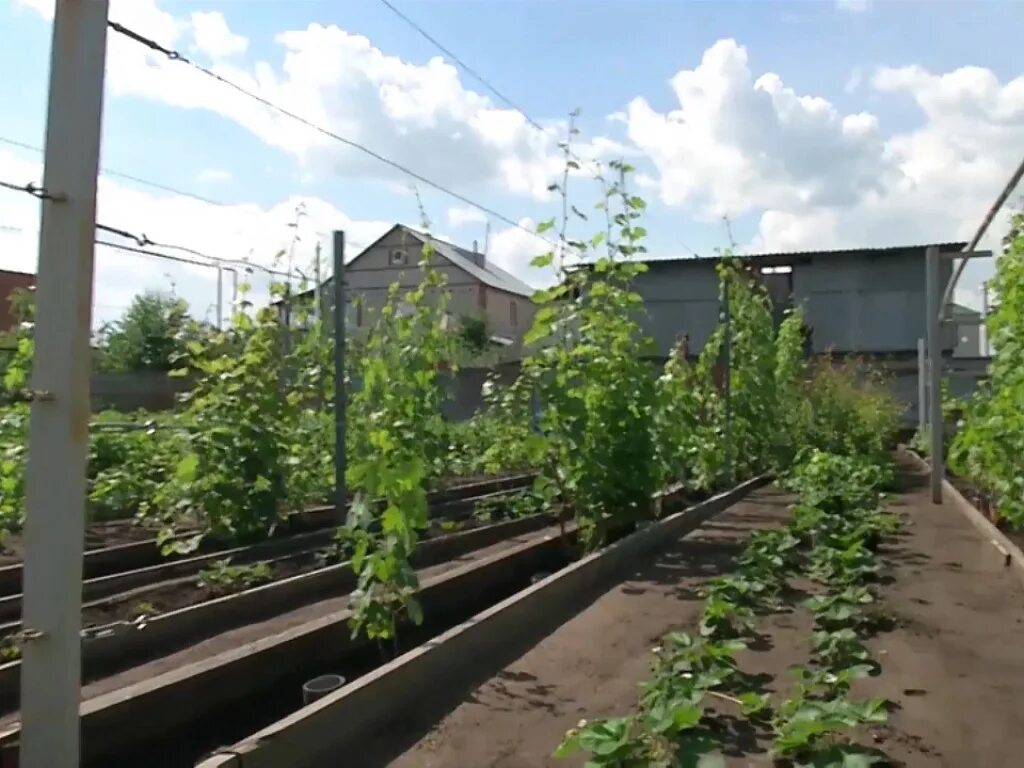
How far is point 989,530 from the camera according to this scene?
29.2ft

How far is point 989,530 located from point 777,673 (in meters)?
5.18

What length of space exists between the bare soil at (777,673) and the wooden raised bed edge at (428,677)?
0.15m

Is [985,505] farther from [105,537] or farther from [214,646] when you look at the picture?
[105,537]

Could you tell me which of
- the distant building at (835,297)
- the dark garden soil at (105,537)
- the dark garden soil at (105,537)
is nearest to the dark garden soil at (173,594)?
the dark garden soil at (105,537)

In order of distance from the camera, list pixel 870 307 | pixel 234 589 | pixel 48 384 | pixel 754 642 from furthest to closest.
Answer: pixel 870 307 < pixel 234 589 < pixel 754 642 < pixel 48 384

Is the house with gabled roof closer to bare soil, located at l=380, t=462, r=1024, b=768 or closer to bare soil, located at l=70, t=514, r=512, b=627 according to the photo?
bare soil, located at l=70, t=514, r=512, b=627

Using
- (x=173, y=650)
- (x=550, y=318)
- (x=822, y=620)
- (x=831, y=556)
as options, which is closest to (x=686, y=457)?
(x=550, y=318)

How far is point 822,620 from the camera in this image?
5344 millimetres

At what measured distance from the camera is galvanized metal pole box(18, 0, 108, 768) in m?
2.42

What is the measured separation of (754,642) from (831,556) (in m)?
1.95

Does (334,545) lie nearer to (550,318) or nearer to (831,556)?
(550,318)

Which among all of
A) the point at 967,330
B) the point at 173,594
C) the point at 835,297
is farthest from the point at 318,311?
the point at 835,297

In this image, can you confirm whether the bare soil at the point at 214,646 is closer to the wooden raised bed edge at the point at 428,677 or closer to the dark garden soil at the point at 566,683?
the wooden raised bed edge at the point at 428,677

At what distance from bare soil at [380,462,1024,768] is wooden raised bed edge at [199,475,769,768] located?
0.15 meters
